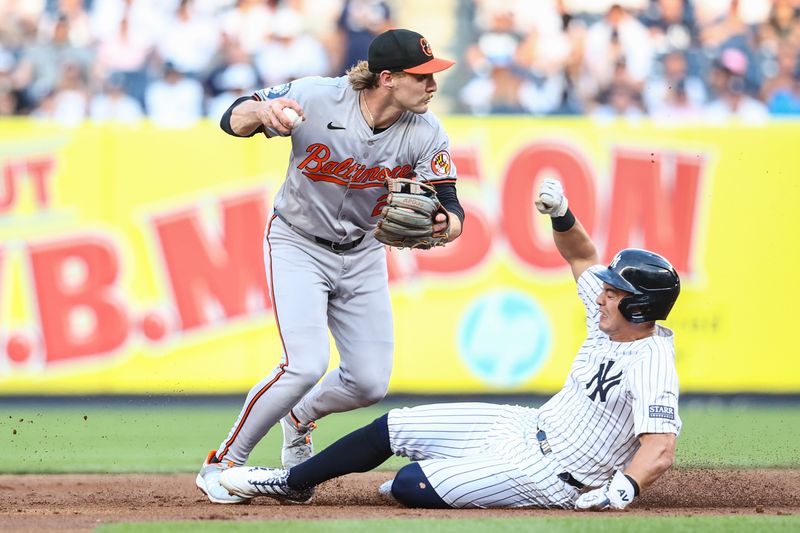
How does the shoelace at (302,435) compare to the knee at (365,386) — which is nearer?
the knee at (365,386)

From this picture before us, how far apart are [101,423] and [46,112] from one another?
3.18 metres

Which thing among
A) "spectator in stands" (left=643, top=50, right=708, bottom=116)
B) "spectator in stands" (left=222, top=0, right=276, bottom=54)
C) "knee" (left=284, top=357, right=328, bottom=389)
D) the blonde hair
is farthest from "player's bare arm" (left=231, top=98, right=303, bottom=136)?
"spectator in stands" (left=643, top=50, right=708, bottom=116)

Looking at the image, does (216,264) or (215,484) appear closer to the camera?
(215,484)

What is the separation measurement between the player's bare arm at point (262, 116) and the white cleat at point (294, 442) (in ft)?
4.59

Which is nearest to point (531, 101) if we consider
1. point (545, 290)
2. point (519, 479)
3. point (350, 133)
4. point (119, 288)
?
point (545, 290)

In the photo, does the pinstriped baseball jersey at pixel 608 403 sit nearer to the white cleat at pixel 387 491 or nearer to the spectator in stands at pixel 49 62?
the white cleat at pixel 387 491

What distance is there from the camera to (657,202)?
28.9 ft

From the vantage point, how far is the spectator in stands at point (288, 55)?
1011 cm

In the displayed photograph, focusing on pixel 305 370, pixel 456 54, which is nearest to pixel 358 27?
pixel 456 54

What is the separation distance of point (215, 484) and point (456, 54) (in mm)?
6393

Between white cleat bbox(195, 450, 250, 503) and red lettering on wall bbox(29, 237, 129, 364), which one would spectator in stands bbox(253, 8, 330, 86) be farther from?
white cleat bbox(195, 450, 250, 503)

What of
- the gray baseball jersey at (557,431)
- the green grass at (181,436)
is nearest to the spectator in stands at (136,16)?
the green grass at (181,436)

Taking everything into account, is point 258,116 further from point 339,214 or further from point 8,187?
point 8,187

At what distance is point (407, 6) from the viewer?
10531 mm
